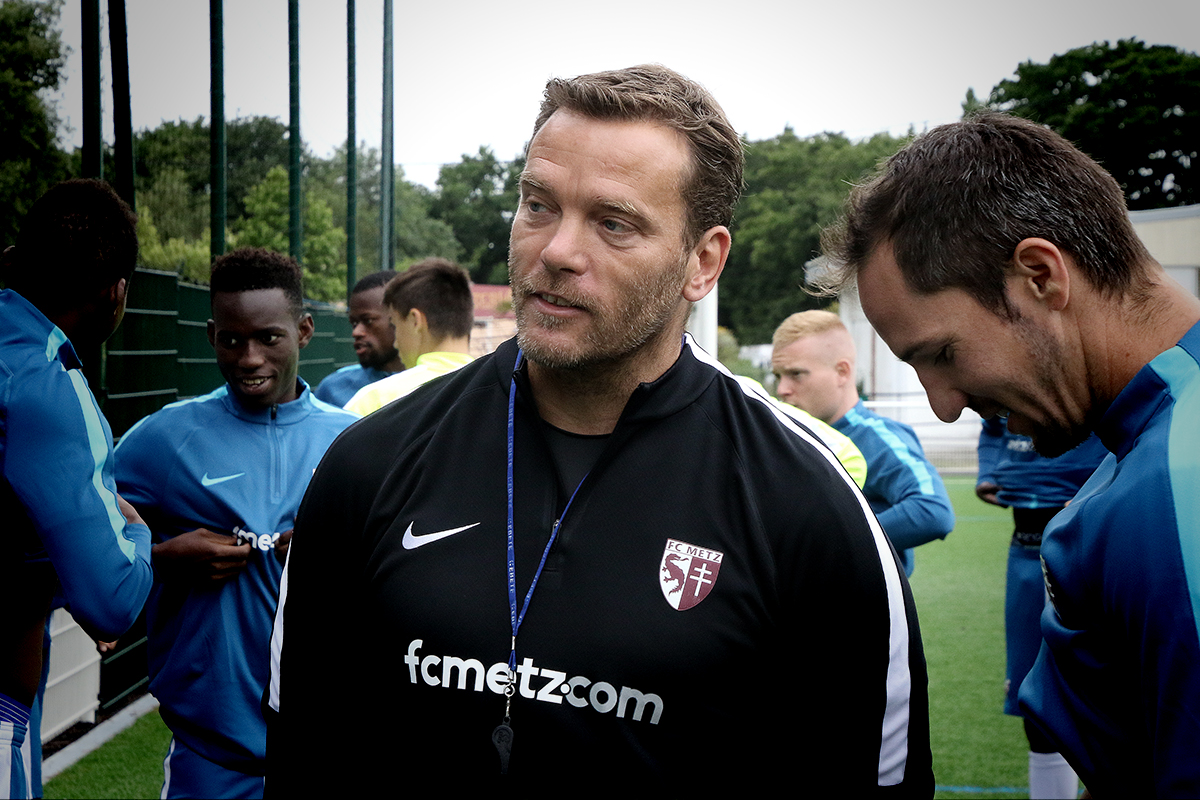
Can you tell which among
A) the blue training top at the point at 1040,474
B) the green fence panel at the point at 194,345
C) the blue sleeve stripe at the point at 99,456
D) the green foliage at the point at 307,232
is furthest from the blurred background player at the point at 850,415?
the green foliage at the point at 307,232

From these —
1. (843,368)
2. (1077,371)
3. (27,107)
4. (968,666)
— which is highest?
(27,107)

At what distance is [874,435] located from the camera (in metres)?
5.09

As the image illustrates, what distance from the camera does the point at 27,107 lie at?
17.0 feet

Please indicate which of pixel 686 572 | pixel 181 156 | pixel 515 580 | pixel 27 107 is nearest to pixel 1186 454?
pixel 686 572

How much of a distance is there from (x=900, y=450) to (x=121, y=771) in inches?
192

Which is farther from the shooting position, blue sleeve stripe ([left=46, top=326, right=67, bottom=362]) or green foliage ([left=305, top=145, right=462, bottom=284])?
green foliage ([left=305, top=145, right=462, bottom=284])

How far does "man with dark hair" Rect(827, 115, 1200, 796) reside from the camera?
1277 millimetres

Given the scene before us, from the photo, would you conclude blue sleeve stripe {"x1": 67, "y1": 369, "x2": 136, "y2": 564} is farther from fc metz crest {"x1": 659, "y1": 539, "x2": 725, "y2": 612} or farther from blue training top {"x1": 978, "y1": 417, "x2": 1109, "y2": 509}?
blue training top {"x1": 978, "y1": 417, "x2": 1109, "y2": 509}

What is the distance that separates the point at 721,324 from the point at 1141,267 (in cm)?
5183

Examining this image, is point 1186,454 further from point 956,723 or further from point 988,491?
point 956,723

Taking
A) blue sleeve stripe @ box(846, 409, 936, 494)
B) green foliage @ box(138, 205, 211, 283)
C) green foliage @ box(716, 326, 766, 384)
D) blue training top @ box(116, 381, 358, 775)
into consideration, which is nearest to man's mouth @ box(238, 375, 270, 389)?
blue training top @ box(116, 381, 358, 775)

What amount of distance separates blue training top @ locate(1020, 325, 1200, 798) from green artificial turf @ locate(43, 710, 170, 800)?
16.7ft

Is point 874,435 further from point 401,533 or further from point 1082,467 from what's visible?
point 401,533

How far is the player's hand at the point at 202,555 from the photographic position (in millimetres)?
3236
